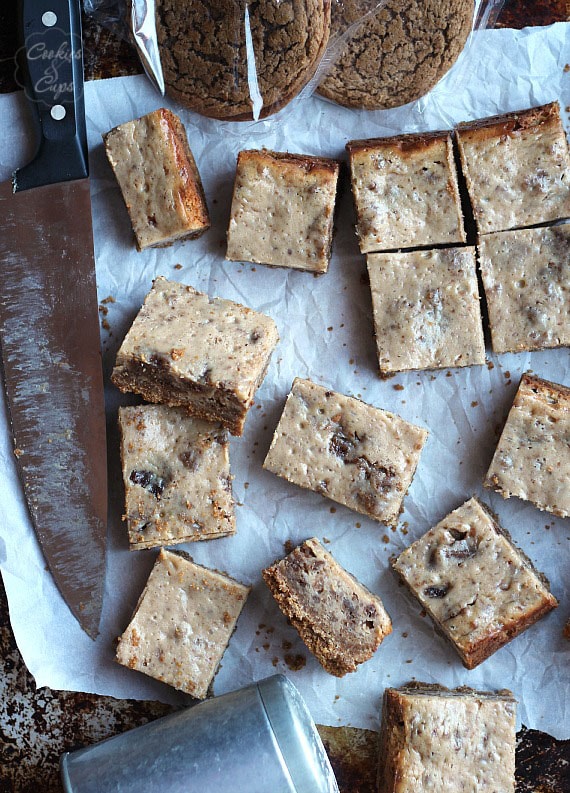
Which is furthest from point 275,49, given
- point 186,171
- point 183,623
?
point 183,623

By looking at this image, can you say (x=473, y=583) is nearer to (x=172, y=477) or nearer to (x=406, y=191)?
(x=172, y=477)

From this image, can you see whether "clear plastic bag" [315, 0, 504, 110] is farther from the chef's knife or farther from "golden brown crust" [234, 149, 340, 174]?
the chef's knife

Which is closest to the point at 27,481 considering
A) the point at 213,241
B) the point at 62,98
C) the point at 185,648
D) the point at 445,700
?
the point at 185,648

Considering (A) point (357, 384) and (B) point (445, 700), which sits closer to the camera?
(B) point (445, 700)

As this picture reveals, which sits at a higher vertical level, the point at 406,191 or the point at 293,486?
the point at 406,191

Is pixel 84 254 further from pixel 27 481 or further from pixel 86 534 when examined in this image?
pixel 86 534

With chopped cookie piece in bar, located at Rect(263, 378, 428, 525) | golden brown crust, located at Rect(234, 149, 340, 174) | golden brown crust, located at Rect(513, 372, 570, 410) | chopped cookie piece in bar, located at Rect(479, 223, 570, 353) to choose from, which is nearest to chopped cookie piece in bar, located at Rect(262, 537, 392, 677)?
chopped cookie piece in bar, located at Rect(263, 378, 428, 525)
